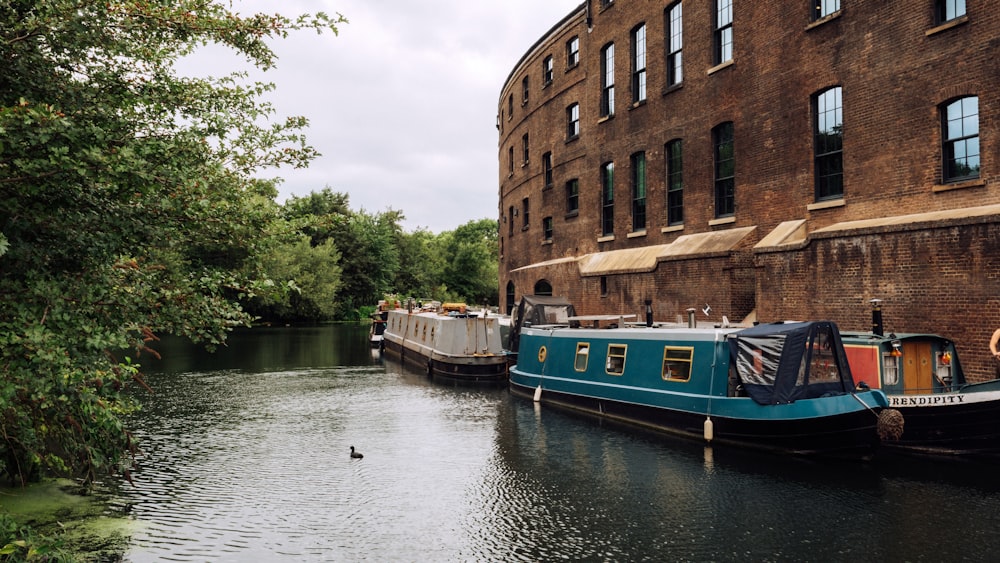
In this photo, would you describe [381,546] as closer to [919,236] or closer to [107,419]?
[107,419]

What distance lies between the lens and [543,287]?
101ft

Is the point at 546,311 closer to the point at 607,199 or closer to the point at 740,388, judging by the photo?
the point at 607,199

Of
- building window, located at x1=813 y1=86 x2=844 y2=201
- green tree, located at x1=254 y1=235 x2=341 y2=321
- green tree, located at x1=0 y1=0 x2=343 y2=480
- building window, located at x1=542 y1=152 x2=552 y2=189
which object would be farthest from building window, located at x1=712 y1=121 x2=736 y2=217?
green tree, located at x1=254 y1=235 x2=341 y2=321

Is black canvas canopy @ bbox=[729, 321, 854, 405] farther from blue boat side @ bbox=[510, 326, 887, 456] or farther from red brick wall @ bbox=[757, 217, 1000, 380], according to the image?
red brick wall @ bbox=[757, 217, 1000, 380]

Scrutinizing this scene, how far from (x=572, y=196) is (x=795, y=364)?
1803 cm

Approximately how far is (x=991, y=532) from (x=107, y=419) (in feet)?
30.0

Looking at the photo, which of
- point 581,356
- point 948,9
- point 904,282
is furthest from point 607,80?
point 904,282

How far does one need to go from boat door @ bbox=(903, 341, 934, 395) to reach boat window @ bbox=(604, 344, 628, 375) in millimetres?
5285

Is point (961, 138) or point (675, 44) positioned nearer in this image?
point (961, 138)

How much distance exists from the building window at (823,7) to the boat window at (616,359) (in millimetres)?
9355

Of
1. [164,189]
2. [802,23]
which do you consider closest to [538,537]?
[164,189]

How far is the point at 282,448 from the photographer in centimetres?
1337

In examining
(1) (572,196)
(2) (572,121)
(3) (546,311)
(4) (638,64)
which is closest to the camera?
(3) (546,311)

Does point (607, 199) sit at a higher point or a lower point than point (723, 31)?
lower
